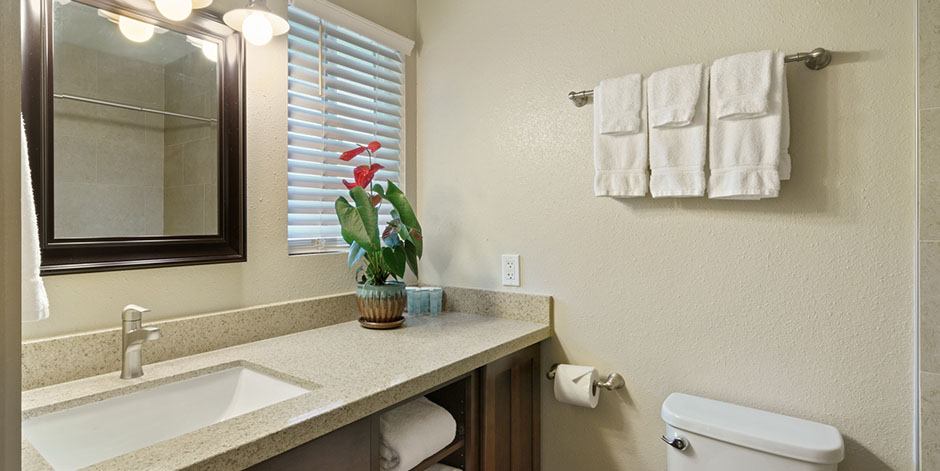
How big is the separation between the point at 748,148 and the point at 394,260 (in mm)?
1050

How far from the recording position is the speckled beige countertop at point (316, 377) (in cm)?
76

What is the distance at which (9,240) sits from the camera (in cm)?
38

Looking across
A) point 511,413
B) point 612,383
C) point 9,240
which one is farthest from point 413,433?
point 9,240

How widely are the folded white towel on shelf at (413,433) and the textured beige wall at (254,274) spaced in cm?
61

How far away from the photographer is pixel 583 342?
1.59 meters

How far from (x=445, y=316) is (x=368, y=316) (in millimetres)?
334

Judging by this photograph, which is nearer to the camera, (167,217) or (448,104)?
(167,217)

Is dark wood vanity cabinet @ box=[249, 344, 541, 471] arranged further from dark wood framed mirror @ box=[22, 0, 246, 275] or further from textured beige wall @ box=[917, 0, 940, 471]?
textured beige wall @ box=[917, 0, 940, 471]

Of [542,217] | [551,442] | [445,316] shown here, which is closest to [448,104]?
[542,217]

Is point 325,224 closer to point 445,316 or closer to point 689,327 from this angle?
point 445,316

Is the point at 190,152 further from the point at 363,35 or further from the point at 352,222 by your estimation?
the point at 363,35

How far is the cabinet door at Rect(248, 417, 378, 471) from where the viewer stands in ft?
2.83

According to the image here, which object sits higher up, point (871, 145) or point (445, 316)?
point (871, 145)

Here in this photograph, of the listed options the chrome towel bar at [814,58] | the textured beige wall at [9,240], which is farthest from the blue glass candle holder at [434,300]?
the textured beige wall at [9,240]
